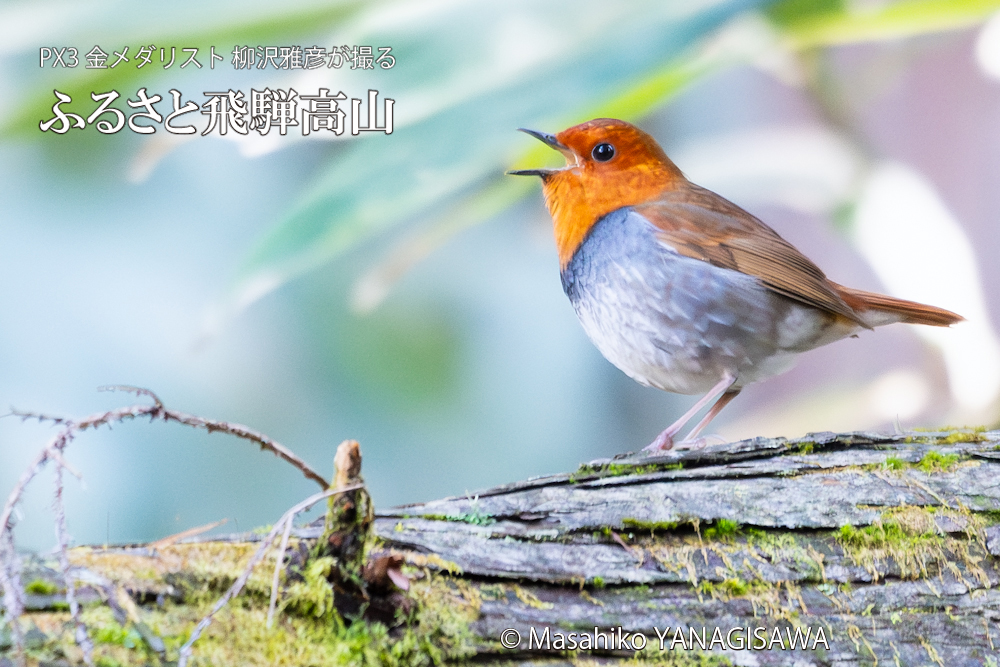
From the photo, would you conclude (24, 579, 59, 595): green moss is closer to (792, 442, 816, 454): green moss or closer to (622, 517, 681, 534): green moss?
(622, 517, 681, 534): green moss

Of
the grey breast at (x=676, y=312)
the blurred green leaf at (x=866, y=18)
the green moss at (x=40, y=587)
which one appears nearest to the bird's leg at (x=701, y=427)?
the grey breast at (x=676, y=312)

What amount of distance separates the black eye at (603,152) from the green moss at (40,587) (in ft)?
5.03

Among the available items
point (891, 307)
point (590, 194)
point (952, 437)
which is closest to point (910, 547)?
point (952, 437)

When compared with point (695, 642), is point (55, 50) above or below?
above

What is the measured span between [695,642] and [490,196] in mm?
2143

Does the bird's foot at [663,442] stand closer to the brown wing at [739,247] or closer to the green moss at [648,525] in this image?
the brown wing at [739,247]

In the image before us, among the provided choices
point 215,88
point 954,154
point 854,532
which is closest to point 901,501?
point 854,532

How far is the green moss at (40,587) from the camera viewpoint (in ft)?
3.30

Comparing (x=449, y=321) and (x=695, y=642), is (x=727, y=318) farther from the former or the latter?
(x=449, y=321)

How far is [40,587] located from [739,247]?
1.61 metres

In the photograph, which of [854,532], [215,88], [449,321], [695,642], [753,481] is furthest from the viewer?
[449,321]

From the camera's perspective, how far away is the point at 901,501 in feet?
4.87

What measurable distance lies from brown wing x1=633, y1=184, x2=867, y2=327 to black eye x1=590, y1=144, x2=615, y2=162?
0.16 m

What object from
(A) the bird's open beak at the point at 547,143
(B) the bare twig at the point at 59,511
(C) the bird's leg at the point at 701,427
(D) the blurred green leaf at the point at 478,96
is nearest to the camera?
(B) the bare twig at the point at 59,511
